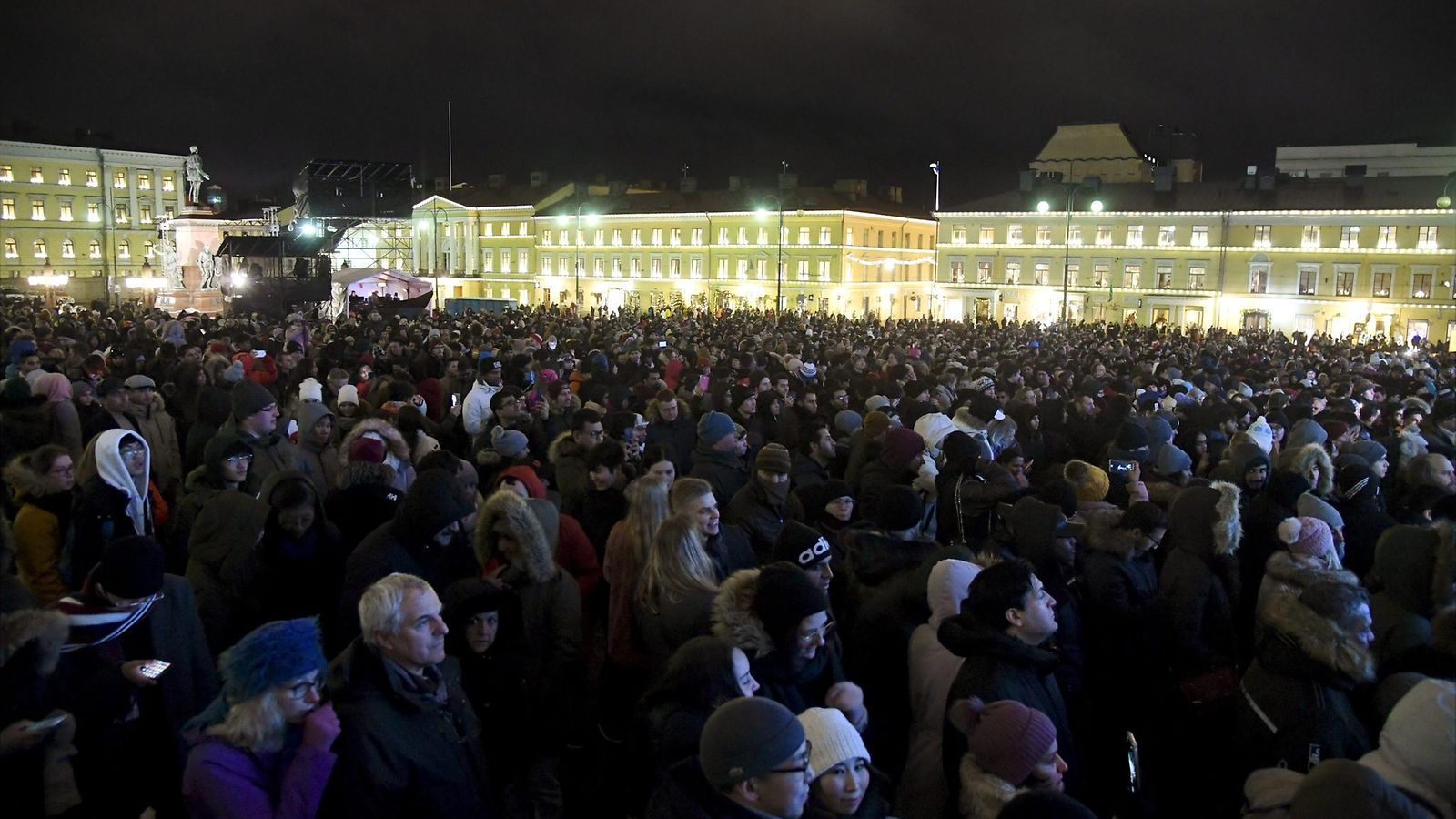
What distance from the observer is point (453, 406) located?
10.8m

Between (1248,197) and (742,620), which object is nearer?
(742,620)

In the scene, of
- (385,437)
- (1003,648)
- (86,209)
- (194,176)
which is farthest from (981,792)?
(86,209)

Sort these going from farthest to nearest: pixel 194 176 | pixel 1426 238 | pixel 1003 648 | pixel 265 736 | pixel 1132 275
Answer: pixel 1132 275
pixel 1426 238
pixel 194 176
pixel 1003 648
pixel 265 736

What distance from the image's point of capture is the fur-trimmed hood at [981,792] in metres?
2.88

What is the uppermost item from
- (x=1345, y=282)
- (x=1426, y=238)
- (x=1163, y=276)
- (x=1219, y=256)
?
(x=1426, y=238)

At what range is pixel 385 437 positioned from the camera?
248 inches

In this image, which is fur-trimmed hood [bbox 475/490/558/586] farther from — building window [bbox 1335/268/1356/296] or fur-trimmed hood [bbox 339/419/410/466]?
building window [bbox 1335/268/1356/296]

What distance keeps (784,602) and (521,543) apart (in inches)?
50.8

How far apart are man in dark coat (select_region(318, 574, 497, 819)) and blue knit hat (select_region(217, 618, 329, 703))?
197 mm

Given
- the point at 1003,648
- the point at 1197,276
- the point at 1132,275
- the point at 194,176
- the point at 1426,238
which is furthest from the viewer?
the point at 1132,275

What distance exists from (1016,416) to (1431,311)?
51.9 meters

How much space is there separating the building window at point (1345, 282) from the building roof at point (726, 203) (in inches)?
1020

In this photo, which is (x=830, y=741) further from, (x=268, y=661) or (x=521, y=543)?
(x=521, y=543)

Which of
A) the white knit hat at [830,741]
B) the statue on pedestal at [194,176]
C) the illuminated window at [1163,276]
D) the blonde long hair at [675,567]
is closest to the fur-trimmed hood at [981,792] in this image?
the white knit hat at [830,741]
